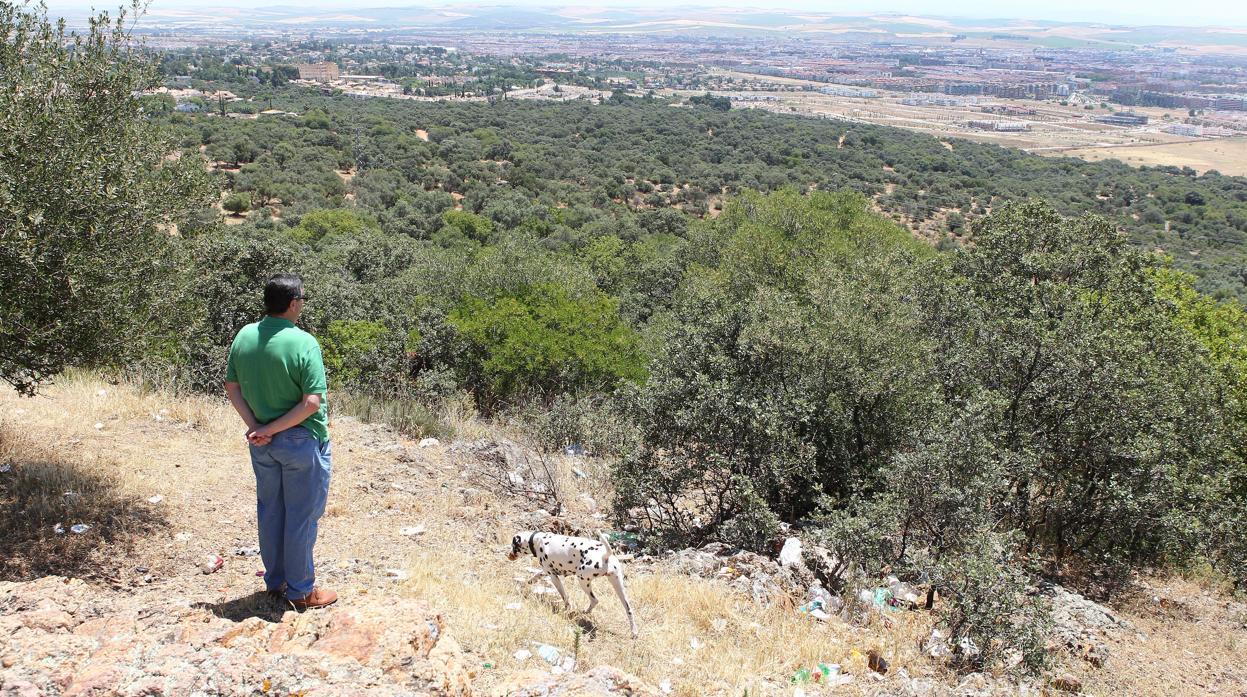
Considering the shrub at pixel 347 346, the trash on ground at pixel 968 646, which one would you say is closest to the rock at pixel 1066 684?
the trash on ground at pixel 968 646

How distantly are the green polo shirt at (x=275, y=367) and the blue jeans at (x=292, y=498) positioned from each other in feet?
0.59

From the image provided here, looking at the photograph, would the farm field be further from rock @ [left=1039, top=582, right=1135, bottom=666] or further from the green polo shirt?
the green polo shirt

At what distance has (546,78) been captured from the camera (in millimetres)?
165625

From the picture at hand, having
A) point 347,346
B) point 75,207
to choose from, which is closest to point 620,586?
point 75,207

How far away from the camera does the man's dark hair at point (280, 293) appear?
496 centimetres

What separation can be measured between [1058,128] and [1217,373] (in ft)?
413

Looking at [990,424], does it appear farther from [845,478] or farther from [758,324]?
[758,324]

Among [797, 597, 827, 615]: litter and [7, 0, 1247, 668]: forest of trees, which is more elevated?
[7, 0, 1247, 668]: forest of trees

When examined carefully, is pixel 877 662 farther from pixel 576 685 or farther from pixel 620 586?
pixel 576 685

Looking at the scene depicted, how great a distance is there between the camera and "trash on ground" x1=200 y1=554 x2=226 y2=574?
6.52m

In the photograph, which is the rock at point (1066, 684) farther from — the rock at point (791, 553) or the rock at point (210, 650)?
the rock at point (210, 650)

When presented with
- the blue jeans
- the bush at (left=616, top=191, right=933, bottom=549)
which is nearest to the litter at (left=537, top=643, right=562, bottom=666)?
the blue jeans

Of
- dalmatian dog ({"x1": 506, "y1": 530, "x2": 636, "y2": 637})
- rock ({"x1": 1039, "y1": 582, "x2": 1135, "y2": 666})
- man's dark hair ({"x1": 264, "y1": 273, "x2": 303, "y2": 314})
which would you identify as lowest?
rock ({"x1": 1039, "y1": 582, "x2": 1135, "y2": 666})

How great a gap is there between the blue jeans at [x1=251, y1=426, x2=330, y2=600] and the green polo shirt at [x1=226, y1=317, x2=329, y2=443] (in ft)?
0.59
